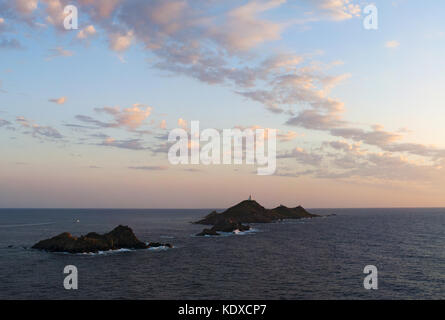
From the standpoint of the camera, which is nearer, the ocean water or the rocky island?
the ocean water

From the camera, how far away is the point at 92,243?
85.8 m

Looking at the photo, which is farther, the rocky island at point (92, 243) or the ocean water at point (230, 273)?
the rocky island at point (92, 243)

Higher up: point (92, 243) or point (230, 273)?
point (92, 243)

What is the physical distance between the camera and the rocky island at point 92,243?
84375 mm

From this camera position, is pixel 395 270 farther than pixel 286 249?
No

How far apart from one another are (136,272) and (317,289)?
111 feet

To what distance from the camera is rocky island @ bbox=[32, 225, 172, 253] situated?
84.4m
